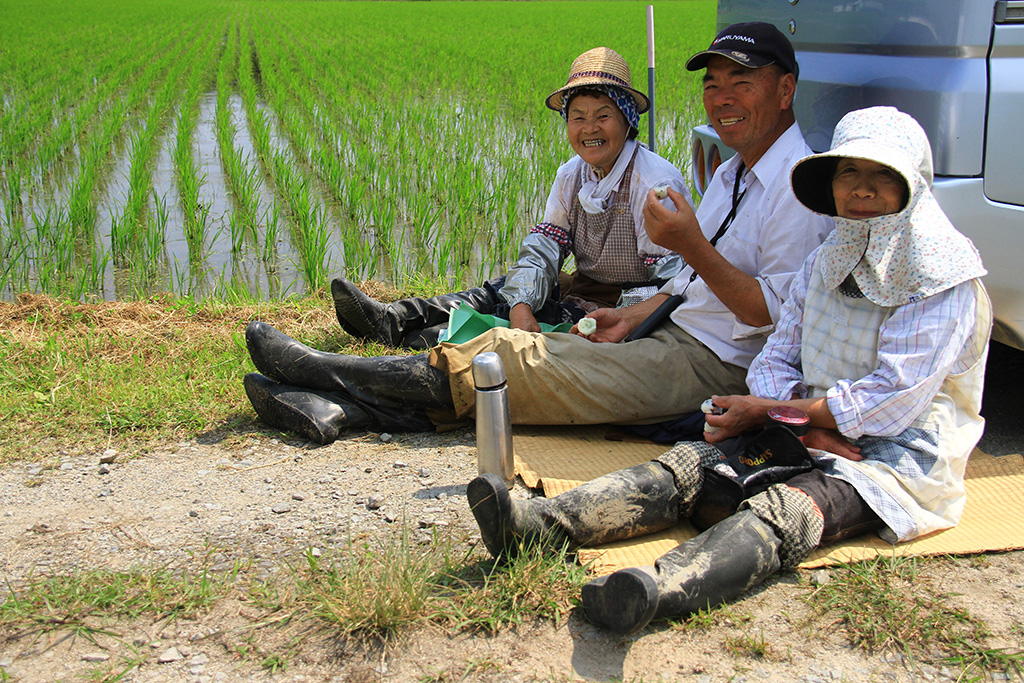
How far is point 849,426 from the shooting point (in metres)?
1.92

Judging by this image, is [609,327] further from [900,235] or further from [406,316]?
[900,235]

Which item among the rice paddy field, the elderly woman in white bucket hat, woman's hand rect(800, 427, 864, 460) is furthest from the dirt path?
the rice paddy field

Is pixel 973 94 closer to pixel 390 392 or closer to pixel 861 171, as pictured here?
pixel 861 171

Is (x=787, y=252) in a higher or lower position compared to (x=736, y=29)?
lower

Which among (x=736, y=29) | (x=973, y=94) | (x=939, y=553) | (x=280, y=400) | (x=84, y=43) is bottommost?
(x=939, y=553)

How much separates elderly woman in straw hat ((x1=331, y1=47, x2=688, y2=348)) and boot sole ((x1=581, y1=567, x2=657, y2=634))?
4.36ft

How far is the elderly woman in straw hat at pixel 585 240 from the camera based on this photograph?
2.86 m

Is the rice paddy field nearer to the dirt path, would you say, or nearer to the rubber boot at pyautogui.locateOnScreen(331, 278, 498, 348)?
the rubber boot at pyautogui.locateOnScreen(331, 278, 498, 348)

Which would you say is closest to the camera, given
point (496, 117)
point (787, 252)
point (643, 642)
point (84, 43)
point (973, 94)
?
point (643, 642)

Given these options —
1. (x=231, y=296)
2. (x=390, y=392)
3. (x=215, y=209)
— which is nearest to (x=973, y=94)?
(x=390, y=392)

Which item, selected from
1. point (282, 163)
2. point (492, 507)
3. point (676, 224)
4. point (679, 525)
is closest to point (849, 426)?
point (679, 525)

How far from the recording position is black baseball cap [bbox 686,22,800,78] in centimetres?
230

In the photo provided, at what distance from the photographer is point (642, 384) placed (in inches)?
98.7

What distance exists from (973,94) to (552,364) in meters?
1.27
